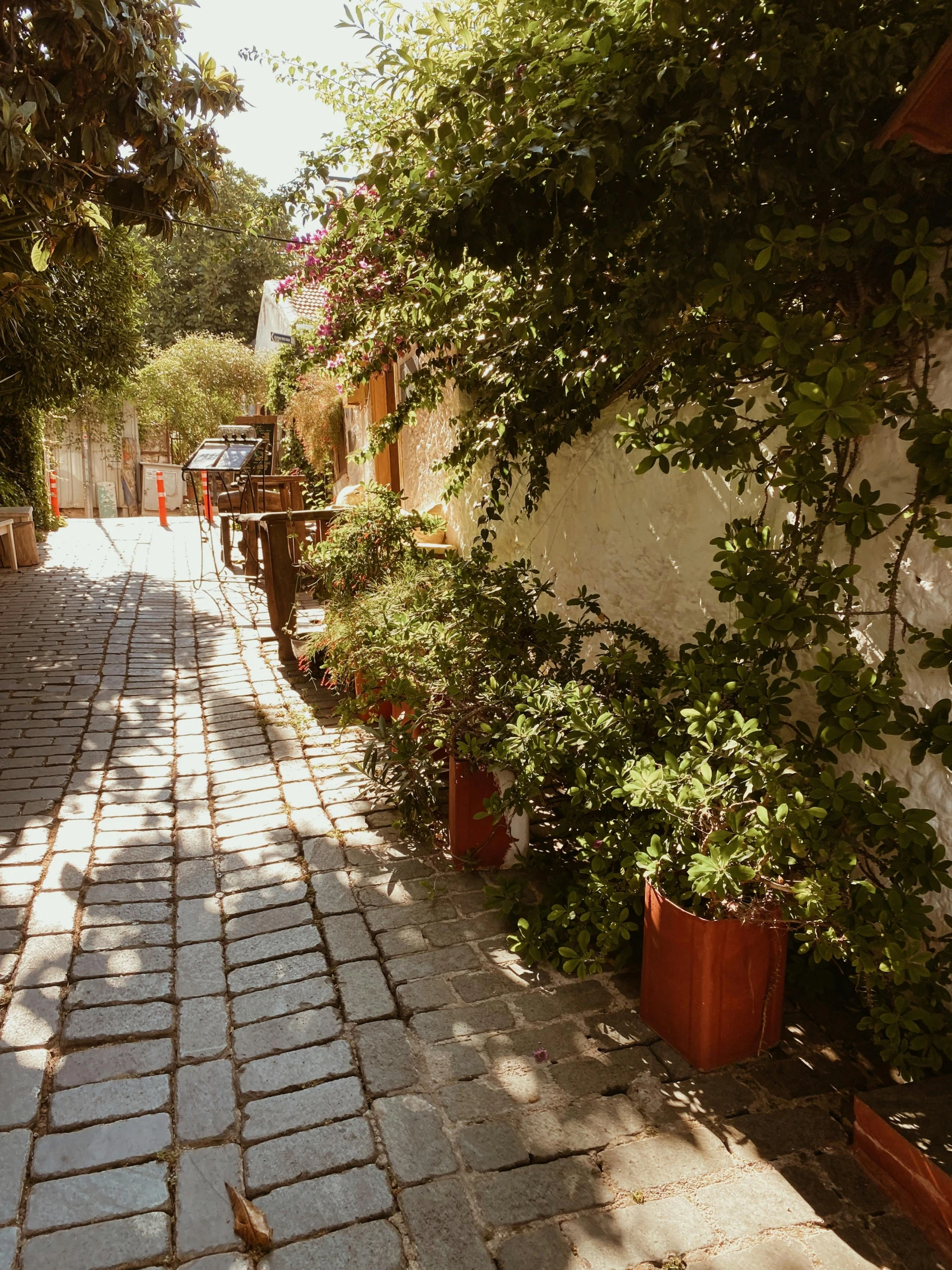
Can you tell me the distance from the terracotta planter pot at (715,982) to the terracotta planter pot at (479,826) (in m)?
1.10

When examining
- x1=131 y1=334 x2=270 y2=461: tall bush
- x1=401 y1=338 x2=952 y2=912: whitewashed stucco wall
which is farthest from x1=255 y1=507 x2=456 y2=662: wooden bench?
x1=131 y1=334 x2=270 y2=461: tall bush

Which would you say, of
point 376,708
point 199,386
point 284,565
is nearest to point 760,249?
point 376,708

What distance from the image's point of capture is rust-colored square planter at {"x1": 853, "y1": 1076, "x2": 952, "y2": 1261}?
2.02 metres

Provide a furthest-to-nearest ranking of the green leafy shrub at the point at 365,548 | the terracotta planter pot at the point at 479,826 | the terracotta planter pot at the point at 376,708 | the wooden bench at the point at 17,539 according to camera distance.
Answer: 1. the wooden bench at the point at 17,539
2. the green leafy shrub at the point at 365,548
3. the terracotta planter pot at the point at 376,708
4. the terracotta planter pot at the point at 479,826

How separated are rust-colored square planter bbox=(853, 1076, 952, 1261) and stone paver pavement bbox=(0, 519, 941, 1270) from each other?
5 cm

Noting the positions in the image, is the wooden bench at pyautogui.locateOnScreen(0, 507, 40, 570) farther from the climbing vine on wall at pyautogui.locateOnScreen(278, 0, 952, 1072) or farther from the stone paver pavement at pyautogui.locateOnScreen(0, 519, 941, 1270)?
the climbing vine on wall at pyautogui.locateOnScreen(278, 0, 952, 1072)

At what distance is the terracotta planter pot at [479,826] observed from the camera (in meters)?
3.79

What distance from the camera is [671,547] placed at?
384cm

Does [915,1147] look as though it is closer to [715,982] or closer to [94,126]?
[715,982]

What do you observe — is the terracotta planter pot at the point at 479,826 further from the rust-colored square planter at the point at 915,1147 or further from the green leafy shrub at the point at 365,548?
the green leafy shrub at the point at 365,548

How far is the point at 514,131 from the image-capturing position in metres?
2.49

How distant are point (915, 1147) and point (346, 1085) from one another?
1.51 meters

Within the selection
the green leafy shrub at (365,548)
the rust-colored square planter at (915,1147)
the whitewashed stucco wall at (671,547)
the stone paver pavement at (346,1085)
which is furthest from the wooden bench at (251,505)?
the rust-colored square planter at (915,1147)

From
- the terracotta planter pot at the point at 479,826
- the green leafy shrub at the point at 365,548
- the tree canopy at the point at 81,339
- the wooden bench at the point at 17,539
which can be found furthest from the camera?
the wooden bench at the point at 17,539
